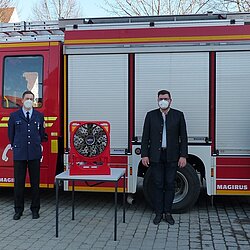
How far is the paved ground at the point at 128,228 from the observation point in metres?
5.31

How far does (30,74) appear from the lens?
7039mm

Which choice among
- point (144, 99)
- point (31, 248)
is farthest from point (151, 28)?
point (31, 248)

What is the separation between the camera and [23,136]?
6.38 meters

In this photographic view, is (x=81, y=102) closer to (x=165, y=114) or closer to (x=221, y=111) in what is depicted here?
(x=165, y=114)

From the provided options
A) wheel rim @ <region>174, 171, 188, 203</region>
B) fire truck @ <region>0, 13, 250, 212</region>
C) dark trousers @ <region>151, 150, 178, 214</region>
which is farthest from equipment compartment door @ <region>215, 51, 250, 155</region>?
dark trousers @ <region>151, 150, 178, 214</region>

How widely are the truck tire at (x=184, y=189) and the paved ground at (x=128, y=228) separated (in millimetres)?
162

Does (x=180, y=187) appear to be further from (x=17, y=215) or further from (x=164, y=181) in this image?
(x=17, y=215)

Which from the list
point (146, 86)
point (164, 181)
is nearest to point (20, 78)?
point (146, 86)

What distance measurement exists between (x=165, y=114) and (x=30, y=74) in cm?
241

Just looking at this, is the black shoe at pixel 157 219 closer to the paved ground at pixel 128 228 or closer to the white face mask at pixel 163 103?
the paved ground at pixel 128 228

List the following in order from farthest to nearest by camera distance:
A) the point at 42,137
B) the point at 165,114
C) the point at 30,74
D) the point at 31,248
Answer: the point at 30,74 → the point at 42,137 → the point at 165,114 → the point at 31,248

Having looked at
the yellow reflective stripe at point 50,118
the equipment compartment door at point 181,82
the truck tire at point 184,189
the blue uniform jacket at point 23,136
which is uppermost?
the equipment compartment door at point 181,82

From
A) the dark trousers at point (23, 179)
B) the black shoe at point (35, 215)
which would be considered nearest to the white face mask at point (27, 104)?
the dark trousers at point (23, 179)

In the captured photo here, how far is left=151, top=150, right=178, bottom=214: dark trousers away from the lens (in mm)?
6176
